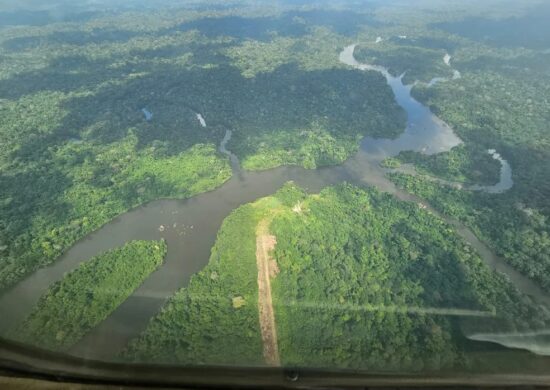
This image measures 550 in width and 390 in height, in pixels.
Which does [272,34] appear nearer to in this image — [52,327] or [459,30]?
[459,30]

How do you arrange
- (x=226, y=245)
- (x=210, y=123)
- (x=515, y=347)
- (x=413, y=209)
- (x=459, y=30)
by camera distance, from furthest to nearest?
1. (x=459, y=30)
2. (x=210, y=123)
3. (x=413, y=209)
4. (x=226, y=245)
5. (x=515, y=347)

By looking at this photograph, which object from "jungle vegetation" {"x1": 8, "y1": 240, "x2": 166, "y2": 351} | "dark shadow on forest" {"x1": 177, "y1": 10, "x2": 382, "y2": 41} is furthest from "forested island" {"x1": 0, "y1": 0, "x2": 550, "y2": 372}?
"dark shadow on forest" {"x1": 177, "y1": 10, "x2": 382, "y2": 41}

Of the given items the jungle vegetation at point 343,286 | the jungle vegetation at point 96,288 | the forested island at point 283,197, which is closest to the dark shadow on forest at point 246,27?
the forested island at point 283,197

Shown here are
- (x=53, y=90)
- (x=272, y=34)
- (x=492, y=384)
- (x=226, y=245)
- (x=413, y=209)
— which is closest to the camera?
(x=492, y=384)

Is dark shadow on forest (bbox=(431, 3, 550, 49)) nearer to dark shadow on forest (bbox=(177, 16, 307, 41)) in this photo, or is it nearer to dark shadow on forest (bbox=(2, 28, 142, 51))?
dark shadow on forest (bbox=(177, 16, 307, 41))

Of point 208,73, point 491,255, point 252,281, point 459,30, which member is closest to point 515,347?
point 252,281

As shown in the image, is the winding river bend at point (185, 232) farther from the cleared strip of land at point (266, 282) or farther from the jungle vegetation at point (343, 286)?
the cleared strip of land at point (266, 282)
